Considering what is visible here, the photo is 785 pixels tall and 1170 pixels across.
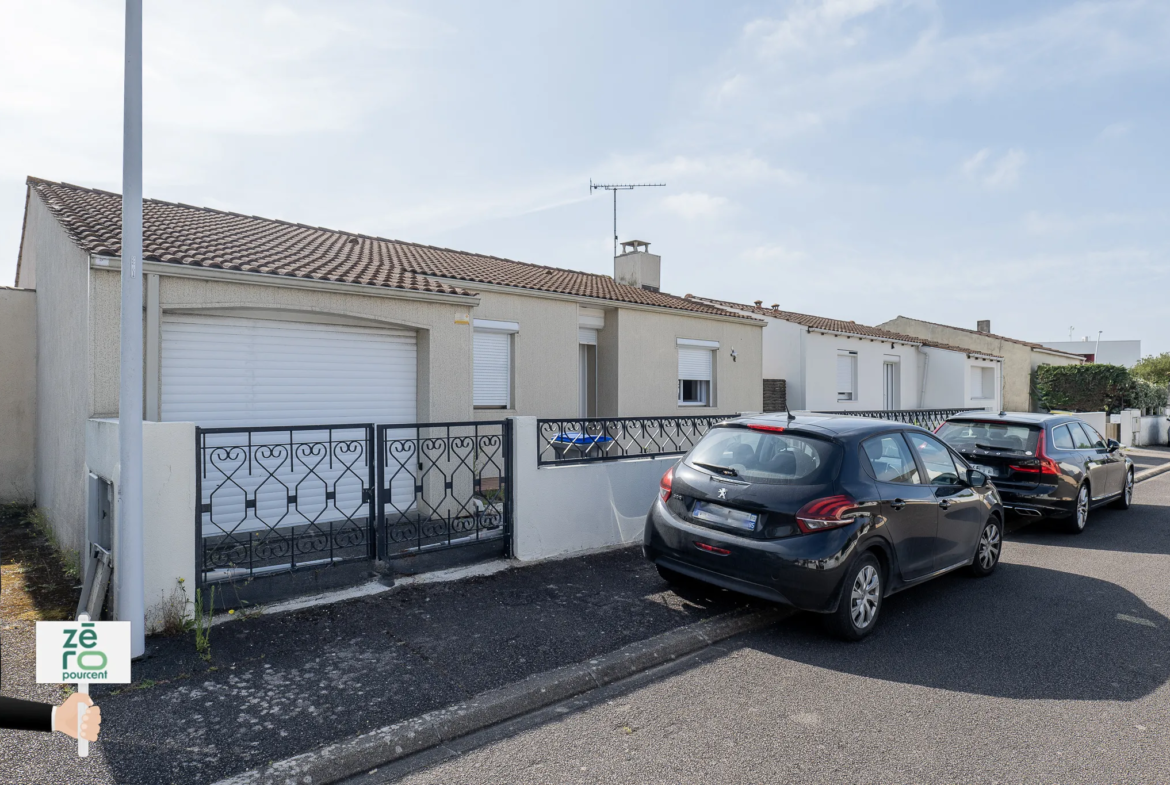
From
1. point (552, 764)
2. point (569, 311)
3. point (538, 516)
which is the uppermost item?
point (569, 311)

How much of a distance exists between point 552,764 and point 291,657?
1930 millimetres

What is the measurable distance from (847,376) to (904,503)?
14.3m

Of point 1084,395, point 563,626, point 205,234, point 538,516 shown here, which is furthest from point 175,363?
point 1084,395

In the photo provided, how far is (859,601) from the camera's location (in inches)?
196

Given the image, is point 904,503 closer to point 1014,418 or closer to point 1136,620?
point 1136,620

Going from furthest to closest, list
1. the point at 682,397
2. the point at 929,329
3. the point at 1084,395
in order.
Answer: the point at 929,329 → the point at 1084,395 → the point at 682,397

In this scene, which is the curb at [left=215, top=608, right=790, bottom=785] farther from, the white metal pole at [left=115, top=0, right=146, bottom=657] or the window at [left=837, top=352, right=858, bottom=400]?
the window at [left=837, top=352, right=858, bottom=400]

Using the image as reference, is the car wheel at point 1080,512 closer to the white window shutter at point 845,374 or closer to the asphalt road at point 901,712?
the asphalt road at point 901,712

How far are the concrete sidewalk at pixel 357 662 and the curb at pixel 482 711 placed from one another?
0.07 meters

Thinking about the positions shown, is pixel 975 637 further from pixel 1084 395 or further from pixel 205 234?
pixel 1084 395

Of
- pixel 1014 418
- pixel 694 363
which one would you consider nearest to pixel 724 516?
pixel 1014 418

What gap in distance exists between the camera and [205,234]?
29.6ft

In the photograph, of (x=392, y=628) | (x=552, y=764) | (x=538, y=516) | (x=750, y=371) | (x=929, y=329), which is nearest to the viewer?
(x=552, y=764)

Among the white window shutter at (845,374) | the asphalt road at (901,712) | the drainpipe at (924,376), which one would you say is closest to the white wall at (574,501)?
the asphalt road at (901,712)
